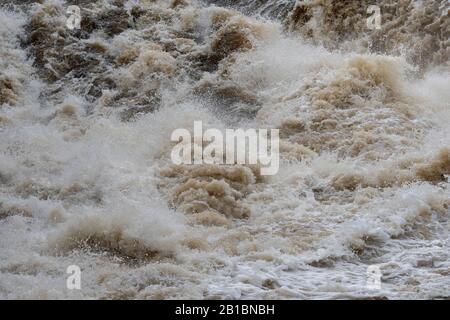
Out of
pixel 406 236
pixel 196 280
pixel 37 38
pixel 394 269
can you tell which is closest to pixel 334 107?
pixel 406 236

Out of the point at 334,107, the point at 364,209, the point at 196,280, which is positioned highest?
the point at 334,107

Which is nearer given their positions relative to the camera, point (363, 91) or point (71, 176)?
point (71, 176)

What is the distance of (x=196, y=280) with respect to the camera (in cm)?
470

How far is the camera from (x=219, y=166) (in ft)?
22.3

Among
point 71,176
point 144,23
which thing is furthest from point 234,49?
point 71,176

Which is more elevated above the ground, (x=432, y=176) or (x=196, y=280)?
(x=432, y=176)

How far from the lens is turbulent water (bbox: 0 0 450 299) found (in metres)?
4.91

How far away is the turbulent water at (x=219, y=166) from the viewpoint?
4914 mm

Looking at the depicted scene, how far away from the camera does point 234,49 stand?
9695 millimetres

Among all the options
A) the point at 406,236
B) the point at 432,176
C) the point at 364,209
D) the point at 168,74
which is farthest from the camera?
the point at 168,74

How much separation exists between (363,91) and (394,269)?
3.78m

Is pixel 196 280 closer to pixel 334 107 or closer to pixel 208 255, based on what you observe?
pixel 208 255

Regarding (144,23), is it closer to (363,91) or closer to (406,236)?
(363,91)

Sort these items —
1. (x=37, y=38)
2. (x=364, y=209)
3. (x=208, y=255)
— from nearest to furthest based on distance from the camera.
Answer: (x=208, y=255)
(x=364, y=209)
(x=37, y=38)
